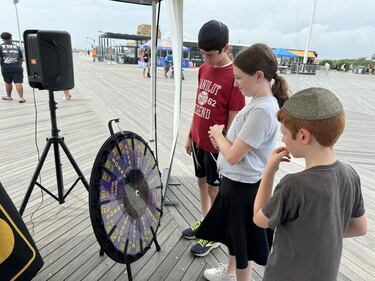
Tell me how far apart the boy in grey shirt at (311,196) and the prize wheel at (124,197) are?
761 millimetres

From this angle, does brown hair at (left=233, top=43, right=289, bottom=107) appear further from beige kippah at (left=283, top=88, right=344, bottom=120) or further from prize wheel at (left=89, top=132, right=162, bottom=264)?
prize wheel at (left=89, top=132, right=162, bottom=264)

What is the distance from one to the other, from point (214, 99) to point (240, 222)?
0.76 metres

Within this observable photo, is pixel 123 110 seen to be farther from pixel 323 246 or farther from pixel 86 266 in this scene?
pixel 323 246

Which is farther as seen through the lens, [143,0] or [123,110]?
[123,110]

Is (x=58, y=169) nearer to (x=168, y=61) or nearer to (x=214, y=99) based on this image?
(x=214, y=99)

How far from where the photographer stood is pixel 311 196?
0.94 meters

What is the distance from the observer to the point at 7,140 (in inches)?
188

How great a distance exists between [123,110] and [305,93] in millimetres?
6980

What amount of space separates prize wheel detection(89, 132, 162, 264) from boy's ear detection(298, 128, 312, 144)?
957 millimetres

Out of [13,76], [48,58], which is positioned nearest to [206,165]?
[48,58]

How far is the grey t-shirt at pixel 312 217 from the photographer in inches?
37.0

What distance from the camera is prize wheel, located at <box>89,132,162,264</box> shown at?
1437 millimetres

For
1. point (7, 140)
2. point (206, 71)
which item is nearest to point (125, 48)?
point (7, 140)

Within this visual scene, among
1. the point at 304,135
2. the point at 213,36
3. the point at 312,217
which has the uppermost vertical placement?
the point at 213,36
